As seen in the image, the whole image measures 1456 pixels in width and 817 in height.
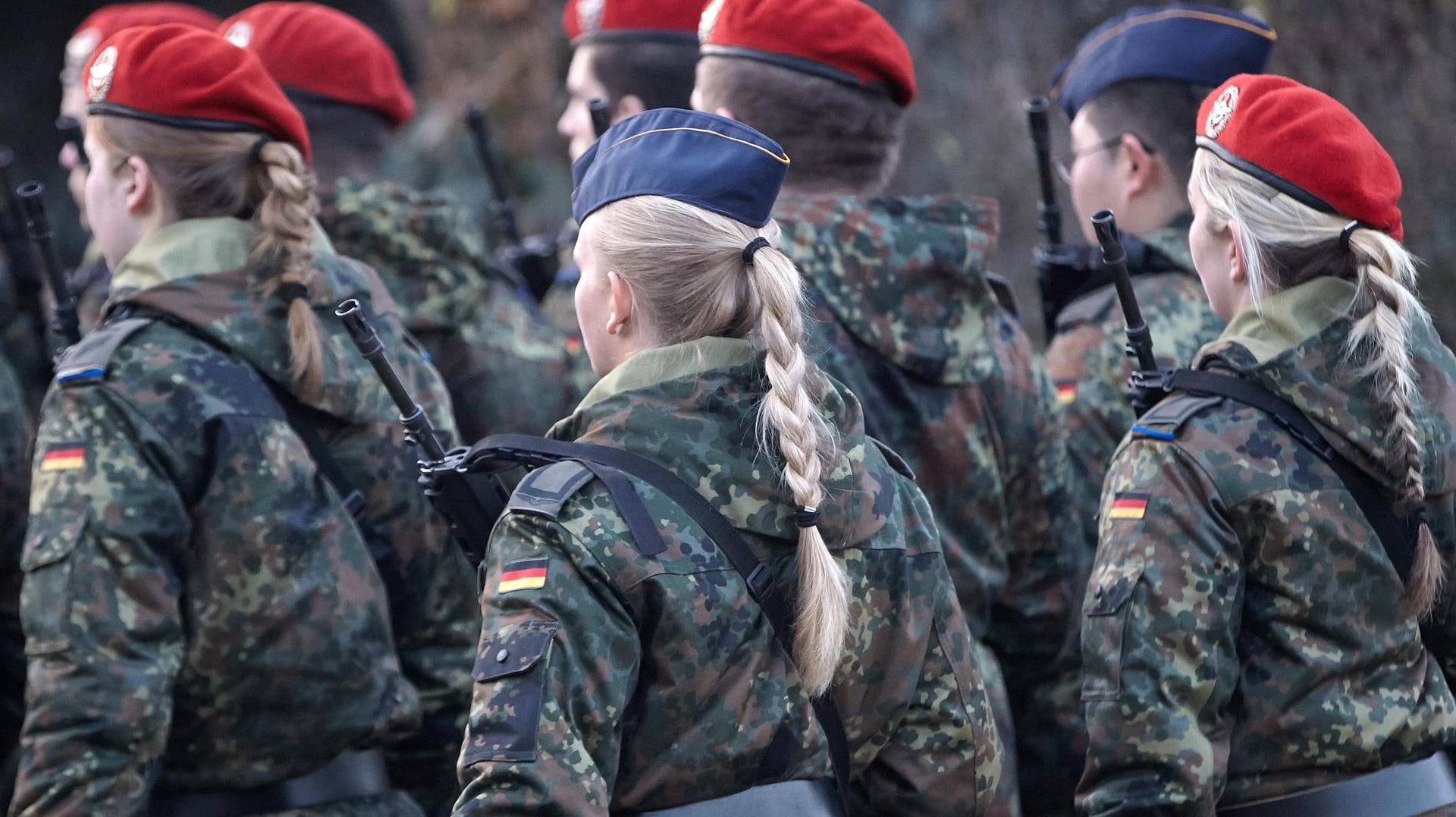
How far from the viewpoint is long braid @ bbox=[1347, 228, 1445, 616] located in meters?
2.53

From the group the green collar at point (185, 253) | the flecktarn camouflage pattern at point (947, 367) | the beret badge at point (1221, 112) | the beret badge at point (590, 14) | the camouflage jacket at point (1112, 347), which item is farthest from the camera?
the beret badge at point (590, 14)

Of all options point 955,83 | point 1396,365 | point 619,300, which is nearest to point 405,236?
point 619,300

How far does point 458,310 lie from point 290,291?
4.05 feet

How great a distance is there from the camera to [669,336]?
7.47 feet

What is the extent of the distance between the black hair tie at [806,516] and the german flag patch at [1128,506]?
71cm

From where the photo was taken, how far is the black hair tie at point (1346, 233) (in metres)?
2.62

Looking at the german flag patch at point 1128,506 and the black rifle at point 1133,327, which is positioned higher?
the black rifle at point 1133,327

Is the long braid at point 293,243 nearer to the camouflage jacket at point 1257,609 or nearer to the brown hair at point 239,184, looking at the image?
the brown hair at point 239,184

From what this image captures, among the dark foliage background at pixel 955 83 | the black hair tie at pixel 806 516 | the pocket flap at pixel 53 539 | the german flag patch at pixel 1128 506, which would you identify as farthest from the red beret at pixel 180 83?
the dark foliage background at pixel 955 83

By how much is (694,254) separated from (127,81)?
1.45 meters

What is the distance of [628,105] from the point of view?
167 inches

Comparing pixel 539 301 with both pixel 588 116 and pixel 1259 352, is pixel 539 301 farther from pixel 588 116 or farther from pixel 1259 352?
pixel 1259 352

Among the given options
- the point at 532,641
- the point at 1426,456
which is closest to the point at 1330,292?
the point at 1426,456

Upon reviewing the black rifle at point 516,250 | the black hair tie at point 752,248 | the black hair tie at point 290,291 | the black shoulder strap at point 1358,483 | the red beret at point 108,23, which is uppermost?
the black hair tie at point 752,248
